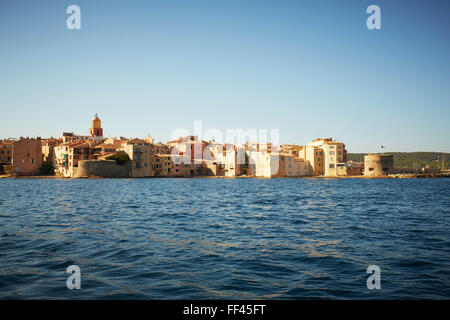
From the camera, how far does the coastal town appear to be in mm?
85562

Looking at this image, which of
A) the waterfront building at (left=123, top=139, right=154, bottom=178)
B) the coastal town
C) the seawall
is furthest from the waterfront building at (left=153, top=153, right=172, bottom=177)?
the seawall

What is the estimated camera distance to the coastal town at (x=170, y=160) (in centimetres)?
8556

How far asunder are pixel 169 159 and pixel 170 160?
1.38 ft

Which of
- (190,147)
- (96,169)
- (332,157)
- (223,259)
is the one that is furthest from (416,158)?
(223,259)

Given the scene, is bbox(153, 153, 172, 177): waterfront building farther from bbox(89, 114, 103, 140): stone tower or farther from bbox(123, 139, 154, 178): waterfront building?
bbox(89, 114, 103, 140): stone tower

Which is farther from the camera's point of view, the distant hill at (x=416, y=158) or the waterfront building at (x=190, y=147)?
the distant hill at (x=416, y=158)

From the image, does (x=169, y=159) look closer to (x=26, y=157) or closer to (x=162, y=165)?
(x=162, y=165)

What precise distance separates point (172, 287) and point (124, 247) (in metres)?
4.13

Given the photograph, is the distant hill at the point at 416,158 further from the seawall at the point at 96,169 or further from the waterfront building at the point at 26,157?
the waterfront building at the point at 26,157

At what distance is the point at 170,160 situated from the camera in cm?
9925

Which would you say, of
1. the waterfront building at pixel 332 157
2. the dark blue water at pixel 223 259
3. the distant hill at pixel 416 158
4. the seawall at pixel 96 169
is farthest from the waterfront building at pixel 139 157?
the distant hill at pixel 416 158

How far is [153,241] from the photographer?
11.5 m

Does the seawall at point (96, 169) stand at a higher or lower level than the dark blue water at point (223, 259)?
higher
